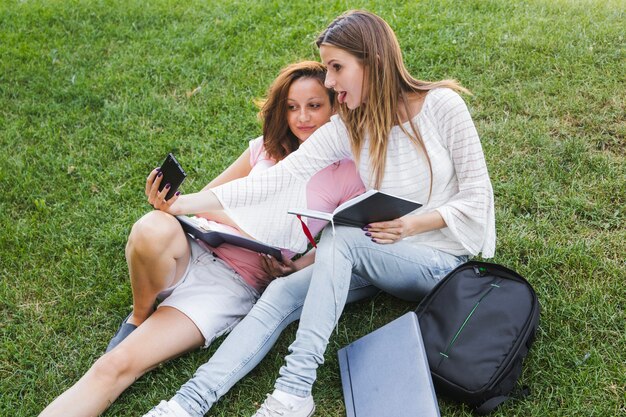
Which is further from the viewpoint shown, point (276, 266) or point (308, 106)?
point (308, 106)

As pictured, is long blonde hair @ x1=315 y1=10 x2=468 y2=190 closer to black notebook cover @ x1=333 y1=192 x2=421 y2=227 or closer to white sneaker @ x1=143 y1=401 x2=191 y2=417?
black notebook cover @ x1=333 y1=192 x2=421 y2=227

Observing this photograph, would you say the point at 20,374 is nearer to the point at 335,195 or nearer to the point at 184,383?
the point at 184,383

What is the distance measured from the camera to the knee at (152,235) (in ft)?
10.2

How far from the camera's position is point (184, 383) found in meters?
3.17

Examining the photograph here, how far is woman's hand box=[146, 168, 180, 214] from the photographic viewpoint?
10.3 ft

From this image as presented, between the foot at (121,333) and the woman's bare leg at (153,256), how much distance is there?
7cm

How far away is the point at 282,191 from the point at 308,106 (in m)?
0.50

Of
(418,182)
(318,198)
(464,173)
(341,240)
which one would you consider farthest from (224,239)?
(464,173)

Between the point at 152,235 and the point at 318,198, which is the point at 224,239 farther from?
the point at 318,198

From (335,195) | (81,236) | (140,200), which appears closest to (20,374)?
(81,236)

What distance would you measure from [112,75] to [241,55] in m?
1.15

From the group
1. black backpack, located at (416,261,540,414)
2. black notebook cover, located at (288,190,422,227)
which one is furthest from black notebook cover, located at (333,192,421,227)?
black backpack, located at (416,261,540,414)

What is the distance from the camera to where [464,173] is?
3.04 meters

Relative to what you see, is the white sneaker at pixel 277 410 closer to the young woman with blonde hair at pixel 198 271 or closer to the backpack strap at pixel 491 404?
the young woman with blonde hair at pixel 198 271
